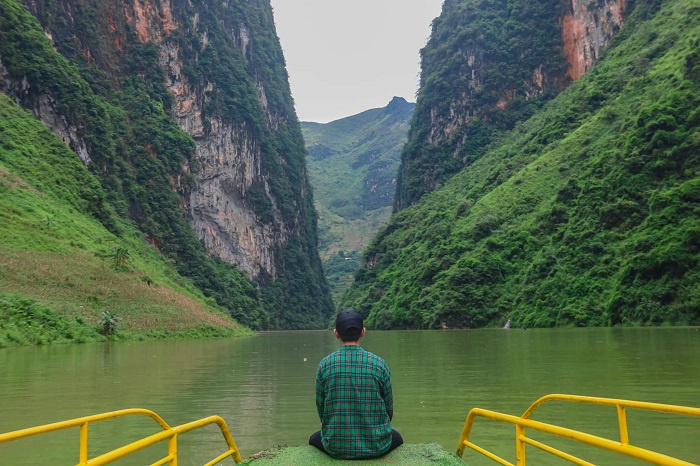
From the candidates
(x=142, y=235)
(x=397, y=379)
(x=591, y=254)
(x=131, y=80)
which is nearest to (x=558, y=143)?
(x=591, y=254)

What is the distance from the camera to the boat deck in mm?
5277

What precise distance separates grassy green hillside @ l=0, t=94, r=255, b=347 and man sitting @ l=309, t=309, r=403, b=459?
2560 cm

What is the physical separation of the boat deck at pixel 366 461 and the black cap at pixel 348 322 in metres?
1.10

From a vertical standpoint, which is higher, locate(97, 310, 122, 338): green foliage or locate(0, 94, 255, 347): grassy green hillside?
locate(0, 94, 255, 347): grassy green hillside

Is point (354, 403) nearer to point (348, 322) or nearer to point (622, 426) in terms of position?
point (348, 322)

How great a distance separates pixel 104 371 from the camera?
57.2 ft

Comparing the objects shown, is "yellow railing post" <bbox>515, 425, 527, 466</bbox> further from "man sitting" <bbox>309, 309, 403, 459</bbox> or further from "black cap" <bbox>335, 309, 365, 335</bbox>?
"black cap" <bbox>335, 309, 365, 335</bbox>

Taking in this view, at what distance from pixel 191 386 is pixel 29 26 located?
212ft

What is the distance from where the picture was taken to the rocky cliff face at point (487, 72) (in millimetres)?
106250

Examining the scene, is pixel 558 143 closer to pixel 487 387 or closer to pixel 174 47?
pixel 174 47

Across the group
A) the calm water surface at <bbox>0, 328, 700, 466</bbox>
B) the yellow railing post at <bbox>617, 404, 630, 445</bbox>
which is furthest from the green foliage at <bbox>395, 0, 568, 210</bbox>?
the yellow railing post at <bbox>617, 404, 630, 445</bbox>

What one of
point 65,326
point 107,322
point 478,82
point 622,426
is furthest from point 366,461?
point 478,82

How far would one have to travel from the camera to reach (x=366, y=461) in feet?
17.2

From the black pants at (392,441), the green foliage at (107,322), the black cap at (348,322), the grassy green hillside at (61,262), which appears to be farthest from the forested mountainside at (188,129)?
the black cap at (348,322)
